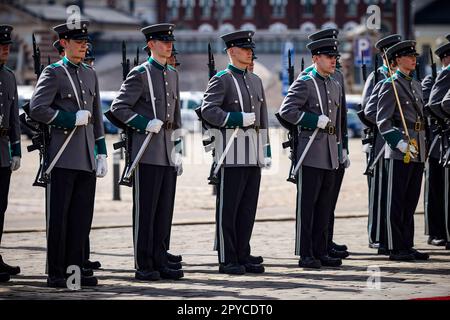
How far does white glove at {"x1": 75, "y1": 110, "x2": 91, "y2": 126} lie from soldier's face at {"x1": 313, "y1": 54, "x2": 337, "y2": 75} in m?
2.79

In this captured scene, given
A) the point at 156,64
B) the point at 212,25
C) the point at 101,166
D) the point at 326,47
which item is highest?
the point at 212,25

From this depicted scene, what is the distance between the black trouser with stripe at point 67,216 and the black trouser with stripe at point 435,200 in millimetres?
5121

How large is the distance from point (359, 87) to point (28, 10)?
3126 cm

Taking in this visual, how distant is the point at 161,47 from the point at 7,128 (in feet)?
5.25

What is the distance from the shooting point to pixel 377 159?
50.2 feet

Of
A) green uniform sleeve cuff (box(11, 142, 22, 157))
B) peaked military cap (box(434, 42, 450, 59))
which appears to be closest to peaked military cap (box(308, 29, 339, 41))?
peaked military cap (box(434, 42, 450, 59))

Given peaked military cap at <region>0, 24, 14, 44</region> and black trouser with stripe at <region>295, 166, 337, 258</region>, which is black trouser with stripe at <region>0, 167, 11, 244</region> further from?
black trouser with stripe at <region>295, 166, 337, 258</region>

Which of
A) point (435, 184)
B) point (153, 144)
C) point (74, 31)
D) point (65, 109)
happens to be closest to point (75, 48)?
point (74, 31)

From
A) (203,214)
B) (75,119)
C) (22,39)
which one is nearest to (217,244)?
(75,119)

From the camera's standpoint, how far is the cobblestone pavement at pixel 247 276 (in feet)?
38.3

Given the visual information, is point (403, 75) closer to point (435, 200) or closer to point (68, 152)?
point (435, 200)

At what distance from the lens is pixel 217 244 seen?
13.6m

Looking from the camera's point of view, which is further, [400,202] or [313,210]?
[400,202]

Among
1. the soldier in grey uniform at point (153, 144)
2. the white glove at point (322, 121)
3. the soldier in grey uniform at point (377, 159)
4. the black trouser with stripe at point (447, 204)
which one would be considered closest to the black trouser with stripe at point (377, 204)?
the soldier in grey uniform at point (377, 159)
